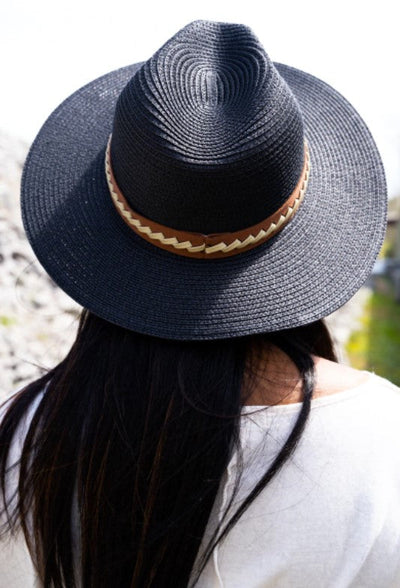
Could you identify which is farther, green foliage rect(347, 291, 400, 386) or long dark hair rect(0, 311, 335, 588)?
green foliage rect(347, 291, 400, 386)

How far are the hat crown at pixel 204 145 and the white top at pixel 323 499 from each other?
34cm

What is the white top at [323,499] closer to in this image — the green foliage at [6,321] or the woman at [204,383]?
the woman at [204,383]

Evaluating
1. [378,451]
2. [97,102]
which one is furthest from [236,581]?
[97,102]

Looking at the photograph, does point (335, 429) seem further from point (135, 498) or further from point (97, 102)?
point (97, 102)

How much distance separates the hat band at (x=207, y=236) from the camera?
121cm

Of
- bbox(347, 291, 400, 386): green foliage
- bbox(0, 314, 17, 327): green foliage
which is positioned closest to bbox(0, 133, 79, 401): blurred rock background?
bbox(0, 314, 17, 327): green foliage

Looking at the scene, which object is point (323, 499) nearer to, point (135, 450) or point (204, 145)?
point (135, 450)

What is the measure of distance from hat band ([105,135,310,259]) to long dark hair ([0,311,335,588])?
156 millimetres

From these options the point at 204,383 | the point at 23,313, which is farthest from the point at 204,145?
the point at 23,313

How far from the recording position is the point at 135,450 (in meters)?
1.16

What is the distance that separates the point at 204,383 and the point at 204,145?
377 millimetres

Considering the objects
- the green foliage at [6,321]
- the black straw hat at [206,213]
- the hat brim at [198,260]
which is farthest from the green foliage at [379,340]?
the black straw hat at [206,213]

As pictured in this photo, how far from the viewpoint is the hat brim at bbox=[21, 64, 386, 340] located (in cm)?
119

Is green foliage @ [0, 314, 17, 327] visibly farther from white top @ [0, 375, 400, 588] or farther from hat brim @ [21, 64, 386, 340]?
white top @ [0, 375, 400, 588]
